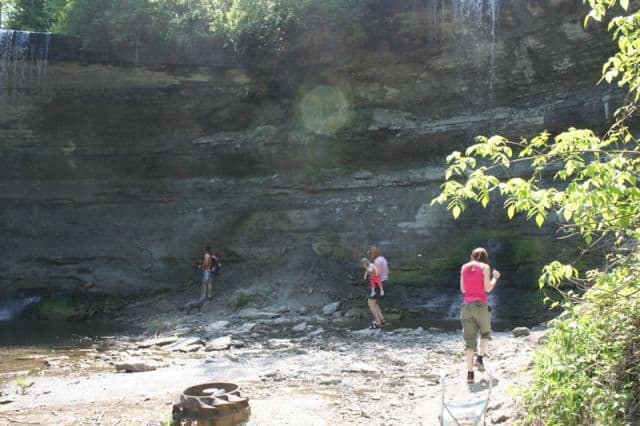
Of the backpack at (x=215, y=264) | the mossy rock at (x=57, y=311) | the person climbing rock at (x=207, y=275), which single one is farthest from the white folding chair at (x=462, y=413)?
the mossy rock at (x=57, y=311)

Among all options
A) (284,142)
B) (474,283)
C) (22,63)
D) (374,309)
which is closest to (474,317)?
(474,283)

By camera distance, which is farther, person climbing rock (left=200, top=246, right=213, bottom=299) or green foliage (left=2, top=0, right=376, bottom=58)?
green foliage (left=2, top=0, right=376, bottom=58)

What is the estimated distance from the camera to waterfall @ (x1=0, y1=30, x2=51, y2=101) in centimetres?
1914

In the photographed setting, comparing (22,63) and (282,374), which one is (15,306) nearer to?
(22,63)

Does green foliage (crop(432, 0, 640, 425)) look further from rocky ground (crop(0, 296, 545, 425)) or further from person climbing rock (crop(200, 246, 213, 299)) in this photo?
person climbing rock (crop(200, 246, 213, 299))

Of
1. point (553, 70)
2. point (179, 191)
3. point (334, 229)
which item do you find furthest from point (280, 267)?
point (553, 70)

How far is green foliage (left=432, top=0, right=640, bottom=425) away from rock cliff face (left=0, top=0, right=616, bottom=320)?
395 inches

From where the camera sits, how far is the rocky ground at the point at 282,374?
698 centimetres

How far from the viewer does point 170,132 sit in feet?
66.8

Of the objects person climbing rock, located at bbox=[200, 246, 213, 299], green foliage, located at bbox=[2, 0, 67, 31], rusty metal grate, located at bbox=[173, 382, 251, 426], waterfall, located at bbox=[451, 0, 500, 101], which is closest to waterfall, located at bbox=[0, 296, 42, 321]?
person climbing rock, located at bbox=[200, 246, 213, 299]

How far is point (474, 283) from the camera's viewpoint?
7375 mm

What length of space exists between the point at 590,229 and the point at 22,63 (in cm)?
1953

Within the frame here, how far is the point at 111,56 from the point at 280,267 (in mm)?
8719

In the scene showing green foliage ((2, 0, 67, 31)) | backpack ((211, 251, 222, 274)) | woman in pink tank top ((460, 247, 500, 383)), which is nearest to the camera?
woman in pink tank top ((460, 247, 500, 383))
